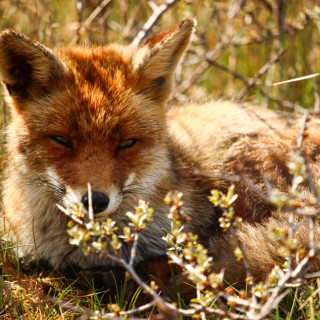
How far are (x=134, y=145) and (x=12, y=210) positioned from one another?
1.18 m

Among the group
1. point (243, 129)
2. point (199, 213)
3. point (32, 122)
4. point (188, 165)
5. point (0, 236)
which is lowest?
point (0, 236)

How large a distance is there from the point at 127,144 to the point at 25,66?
0.94 metres

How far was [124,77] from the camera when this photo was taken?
321 cm

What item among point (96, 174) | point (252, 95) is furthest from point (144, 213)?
point (252, 95)

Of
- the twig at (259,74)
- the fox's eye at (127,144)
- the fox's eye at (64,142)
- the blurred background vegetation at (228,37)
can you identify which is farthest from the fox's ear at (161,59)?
the twig at (259,74)

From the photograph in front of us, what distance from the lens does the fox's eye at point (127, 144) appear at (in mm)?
2967

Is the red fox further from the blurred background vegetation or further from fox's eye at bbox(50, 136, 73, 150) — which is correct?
the blurred background vegetation

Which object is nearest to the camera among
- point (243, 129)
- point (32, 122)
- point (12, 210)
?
point (32, 122)

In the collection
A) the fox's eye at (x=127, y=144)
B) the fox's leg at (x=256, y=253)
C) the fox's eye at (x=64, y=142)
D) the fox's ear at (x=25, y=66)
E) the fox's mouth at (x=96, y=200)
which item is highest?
the fox's ear at (x=25, y=66)

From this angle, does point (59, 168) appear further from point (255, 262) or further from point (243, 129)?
point (243, 129)

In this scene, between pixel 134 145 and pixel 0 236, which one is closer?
pixel 134 145

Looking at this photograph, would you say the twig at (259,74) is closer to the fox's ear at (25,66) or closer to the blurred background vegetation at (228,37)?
the blurred background vegetation at (228,37)

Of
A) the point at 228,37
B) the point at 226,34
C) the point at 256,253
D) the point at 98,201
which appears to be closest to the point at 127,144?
the point at 98,201

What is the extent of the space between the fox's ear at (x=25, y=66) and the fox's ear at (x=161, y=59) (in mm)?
617
